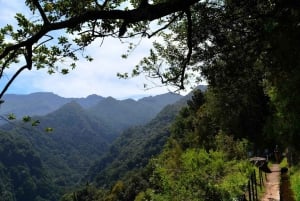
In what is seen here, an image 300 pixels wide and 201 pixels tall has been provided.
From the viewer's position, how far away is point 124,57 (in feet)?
41.0

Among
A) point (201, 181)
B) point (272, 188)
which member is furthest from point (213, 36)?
point (272, 188)

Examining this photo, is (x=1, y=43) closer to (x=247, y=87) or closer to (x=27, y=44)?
(x=27, y=44)

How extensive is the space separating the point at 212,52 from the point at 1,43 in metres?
7.10

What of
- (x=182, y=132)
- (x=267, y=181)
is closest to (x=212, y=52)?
(x=267, y=181)

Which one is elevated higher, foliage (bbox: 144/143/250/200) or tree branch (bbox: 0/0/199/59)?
tree branch (bbox: 0/0/199/59)

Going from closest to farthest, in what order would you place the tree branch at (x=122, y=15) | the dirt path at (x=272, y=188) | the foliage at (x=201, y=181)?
the tree branch at (x=122, y=15) < the foliage at (x=201, y=181) < the dirt path at (x=272, y=188)

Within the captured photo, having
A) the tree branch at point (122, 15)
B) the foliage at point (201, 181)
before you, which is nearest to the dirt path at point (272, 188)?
the foliage at point (201, 181)

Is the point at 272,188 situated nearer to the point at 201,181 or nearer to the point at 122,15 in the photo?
the point at 201,181

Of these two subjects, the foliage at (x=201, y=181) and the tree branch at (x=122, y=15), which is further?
the foliage at (x=201, y=181)

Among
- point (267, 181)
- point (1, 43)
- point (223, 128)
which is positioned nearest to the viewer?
point (1, 43)

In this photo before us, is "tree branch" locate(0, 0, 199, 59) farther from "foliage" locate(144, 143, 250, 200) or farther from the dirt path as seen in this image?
the dirt path

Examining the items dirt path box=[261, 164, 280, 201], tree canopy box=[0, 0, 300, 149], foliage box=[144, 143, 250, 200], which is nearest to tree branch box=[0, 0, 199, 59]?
tree canopy box=[0, 0, 300, 149]

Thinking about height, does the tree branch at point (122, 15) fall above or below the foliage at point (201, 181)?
above

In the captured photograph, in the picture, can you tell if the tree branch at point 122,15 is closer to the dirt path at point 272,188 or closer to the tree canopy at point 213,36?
the tree canopy at point 213,36
